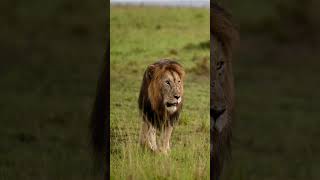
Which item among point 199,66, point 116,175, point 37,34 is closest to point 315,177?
point 116,175

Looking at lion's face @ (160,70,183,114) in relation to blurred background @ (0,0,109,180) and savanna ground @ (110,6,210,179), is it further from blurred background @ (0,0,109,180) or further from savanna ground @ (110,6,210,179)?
blurred background @ (0,0,109,180)

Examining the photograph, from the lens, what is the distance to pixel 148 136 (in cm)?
366

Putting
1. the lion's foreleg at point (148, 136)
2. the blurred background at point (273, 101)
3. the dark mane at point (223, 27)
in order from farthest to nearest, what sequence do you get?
the lion's foreleg at point (148, 136), the blurred background at point (273, 101), the dark mane at point (223, 27)

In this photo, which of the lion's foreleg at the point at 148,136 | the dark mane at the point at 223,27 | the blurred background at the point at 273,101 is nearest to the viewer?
the dark mane at the point at 223,27

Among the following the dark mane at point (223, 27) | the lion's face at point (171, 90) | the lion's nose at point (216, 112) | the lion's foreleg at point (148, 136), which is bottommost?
the lion's foreleg at point (148, 136)

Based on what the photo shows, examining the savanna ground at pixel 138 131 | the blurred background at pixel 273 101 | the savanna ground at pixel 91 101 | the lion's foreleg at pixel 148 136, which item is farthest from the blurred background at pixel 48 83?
the blurred background at pixel 273 101

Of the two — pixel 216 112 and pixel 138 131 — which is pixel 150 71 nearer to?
pixel 138 131

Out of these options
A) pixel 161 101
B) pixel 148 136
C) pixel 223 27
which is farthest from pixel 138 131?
pixel 223 27

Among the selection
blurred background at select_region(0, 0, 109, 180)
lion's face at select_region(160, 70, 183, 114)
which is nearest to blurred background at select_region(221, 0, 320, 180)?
lion's face at select_region(160, 70, 183, 114)

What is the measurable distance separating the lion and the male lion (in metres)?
0.28

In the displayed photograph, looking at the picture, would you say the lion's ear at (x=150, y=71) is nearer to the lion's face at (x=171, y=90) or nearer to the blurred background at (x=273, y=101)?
the lion's face at (x=171, y=90)

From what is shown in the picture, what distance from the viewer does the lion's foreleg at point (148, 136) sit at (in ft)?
11.9

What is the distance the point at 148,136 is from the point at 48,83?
735mm

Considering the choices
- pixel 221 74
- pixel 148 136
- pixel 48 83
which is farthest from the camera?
pixel 48 83
